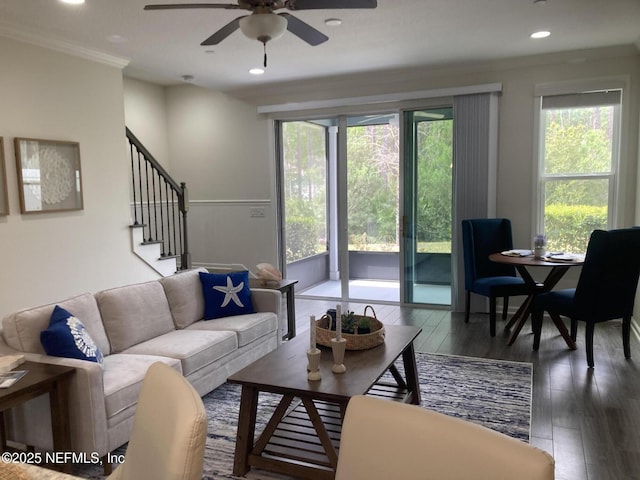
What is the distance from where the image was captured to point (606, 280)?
3.88 m

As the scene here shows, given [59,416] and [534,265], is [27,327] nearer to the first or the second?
[59,416]

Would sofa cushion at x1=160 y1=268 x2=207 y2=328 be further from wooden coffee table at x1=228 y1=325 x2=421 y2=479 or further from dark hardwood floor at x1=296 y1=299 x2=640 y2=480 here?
dark hardwood floor at x1=296 y1=299 x2=640 y2=480

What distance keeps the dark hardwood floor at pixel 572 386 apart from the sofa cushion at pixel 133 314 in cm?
194

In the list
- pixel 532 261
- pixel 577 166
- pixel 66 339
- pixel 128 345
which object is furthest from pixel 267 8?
pixel 577 166

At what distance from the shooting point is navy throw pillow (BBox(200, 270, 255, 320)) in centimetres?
Result: 398

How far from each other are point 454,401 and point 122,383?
82.3 inches

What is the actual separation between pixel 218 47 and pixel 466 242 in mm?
3102

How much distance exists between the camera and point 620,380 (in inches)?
143

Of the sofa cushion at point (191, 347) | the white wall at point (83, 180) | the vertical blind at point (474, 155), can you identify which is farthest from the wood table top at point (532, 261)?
the white wall at point (83, 180)

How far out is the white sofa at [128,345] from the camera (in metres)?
2.47

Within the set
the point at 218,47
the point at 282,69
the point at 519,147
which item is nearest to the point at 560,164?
the point at 519,147

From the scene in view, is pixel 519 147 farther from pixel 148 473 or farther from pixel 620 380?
pixel 148 473

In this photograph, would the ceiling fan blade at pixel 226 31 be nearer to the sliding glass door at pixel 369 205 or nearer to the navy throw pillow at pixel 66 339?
the navy throw pillow at pixel 66 339

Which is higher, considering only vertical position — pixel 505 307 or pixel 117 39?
pixel 117 39
